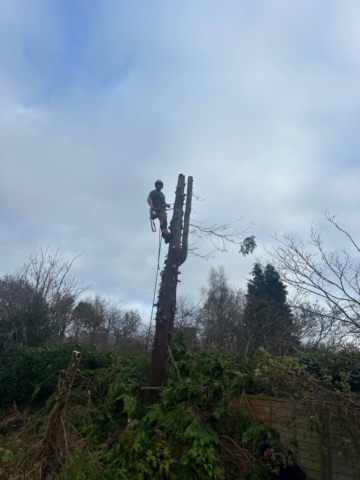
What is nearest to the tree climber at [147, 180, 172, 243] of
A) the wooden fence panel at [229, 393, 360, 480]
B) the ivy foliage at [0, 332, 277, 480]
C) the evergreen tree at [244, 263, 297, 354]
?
the ivy foliage at [0, 332, 277, 480]

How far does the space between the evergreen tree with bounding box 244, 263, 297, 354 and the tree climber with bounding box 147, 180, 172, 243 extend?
569 cm

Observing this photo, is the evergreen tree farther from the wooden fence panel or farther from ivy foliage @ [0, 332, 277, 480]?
the wooden fence panel

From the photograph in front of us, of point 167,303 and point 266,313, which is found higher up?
point 266,313

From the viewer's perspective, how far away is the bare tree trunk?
242 inches

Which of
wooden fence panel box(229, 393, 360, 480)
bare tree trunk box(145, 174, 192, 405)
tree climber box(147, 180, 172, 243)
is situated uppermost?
tree climber box(147, 180, 172, 243)

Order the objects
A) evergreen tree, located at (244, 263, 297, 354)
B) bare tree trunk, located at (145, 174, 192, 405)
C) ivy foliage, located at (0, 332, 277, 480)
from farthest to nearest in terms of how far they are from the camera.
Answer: evergreen tree, located at (244, 263, 297, 354), bare tree trunk, located at (145, 174, 192, 405), ivy foliage, located at (0, 332, 277, 480)

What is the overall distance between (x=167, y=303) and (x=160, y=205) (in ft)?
8.01

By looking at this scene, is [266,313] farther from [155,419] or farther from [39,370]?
[155,419]

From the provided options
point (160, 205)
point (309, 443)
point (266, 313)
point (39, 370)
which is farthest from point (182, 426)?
point (266, 313)

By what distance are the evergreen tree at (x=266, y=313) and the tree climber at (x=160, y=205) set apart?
5.69m

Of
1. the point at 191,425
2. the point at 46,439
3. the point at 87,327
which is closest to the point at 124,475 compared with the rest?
the point at 46,439

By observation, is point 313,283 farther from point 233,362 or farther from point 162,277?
point 162,277

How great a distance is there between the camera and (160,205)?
310 inches

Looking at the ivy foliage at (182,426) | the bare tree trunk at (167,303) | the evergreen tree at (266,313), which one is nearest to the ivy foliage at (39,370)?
the ivy foliage at (182,426)
